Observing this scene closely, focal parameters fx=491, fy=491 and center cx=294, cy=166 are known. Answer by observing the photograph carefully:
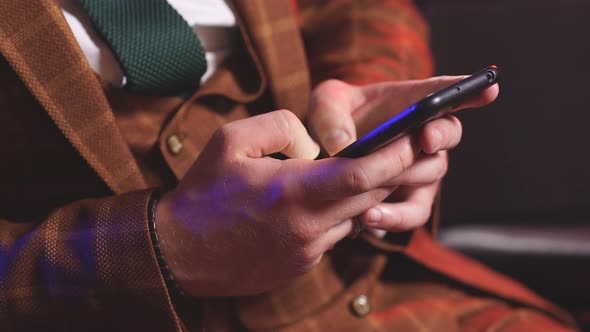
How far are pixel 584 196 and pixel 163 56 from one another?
40.7 inches

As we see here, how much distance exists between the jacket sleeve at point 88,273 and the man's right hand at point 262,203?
0.02 m

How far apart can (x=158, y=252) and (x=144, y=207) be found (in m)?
0.04

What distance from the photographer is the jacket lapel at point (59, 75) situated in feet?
1.42

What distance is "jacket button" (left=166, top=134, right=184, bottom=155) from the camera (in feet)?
1.69

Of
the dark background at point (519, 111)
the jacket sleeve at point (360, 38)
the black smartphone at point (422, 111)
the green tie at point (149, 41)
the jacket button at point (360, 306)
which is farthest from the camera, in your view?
the dark background at point (519, 111)

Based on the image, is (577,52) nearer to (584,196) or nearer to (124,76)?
(584,196)

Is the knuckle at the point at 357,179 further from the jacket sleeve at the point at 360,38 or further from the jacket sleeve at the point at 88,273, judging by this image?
the jacket sleeve at the point at 360,38

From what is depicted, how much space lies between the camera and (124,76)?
48cm

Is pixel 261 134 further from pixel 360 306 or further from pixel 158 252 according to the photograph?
pixel 360 306

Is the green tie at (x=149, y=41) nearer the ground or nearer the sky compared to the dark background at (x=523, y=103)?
nearer the sky

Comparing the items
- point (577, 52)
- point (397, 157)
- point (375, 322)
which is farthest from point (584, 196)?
point (397, 157)

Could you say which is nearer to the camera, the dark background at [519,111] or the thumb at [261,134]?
the thumb at [261,134]

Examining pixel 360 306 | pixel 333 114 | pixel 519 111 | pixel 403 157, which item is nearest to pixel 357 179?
pixel 403 157

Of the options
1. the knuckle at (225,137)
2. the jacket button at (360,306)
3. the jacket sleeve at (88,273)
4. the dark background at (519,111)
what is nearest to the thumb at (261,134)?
the knuckle at (225,137)
